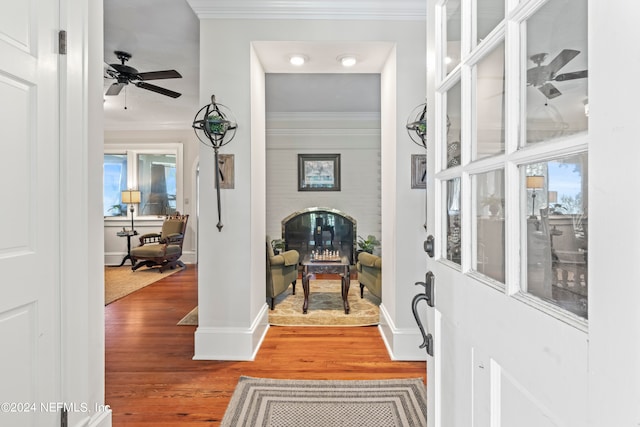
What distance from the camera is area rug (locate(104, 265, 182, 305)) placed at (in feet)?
14.3

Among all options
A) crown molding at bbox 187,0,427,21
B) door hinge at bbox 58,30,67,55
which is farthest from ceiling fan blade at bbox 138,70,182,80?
door hinge at bbox 58,30,67,55

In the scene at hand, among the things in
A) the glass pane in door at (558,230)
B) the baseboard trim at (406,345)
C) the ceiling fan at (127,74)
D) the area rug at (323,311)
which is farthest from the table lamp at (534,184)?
the ceiling fan at (127,74)

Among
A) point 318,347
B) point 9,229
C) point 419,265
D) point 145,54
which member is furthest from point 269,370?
point 145,54

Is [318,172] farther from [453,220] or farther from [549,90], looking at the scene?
[549,90]

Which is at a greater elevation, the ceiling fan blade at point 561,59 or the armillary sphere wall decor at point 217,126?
the armillary sphere wall decor at point 217,126

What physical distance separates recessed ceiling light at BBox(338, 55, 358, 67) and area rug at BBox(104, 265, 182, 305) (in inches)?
153

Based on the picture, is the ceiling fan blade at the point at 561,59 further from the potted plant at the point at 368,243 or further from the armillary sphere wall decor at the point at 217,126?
the potted plant at the point at 368,243

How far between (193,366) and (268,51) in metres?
2.62

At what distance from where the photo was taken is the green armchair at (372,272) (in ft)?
11.5

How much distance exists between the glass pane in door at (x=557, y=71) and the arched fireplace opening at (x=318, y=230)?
17.0ft

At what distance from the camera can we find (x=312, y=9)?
253cm

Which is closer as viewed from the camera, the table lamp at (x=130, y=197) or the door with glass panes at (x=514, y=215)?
the door with glass panes at (x=514, y=215)

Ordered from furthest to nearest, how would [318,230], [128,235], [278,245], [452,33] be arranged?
[128,235] < [318,230] < [278,245] < [452,33]

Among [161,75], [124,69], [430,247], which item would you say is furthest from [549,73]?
[124,69]
